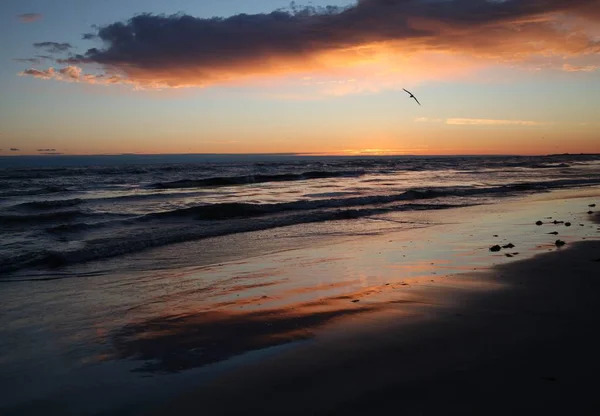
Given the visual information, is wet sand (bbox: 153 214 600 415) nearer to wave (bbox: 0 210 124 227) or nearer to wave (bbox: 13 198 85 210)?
wave (bbox: 0 210 124 227)

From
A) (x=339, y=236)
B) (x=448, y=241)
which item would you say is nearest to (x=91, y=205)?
(x=339, y=236)

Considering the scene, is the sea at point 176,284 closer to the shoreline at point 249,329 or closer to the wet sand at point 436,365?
the shoreline at point 249,329

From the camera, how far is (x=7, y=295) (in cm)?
713

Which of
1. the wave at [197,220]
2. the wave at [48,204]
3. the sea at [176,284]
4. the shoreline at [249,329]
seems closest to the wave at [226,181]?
the wave at [48,204]

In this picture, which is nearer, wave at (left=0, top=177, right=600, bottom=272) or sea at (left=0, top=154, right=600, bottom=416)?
sea at (left=0, top=154, right=600, bottom=416)

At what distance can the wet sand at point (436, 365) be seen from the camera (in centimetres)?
328

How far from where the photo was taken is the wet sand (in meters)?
3.28

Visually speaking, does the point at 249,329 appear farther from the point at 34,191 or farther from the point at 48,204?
the point at 34,191

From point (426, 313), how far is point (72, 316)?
438 cm

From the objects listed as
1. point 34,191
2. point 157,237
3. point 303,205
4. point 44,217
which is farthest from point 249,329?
point 34,191

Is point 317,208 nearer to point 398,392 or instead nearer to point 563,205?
point 563,205

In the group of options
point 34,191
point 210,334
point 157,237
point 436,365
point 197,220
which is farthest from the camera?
point 34,191

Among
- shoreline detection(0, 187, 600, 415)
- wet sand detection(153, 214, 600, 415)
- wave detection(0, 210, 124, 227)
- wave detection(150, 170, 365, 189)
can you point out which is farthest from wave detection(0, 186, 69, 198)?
wet sand detection(153, 214, 600, 415)

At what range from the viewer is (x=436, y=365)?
3.89 meters
